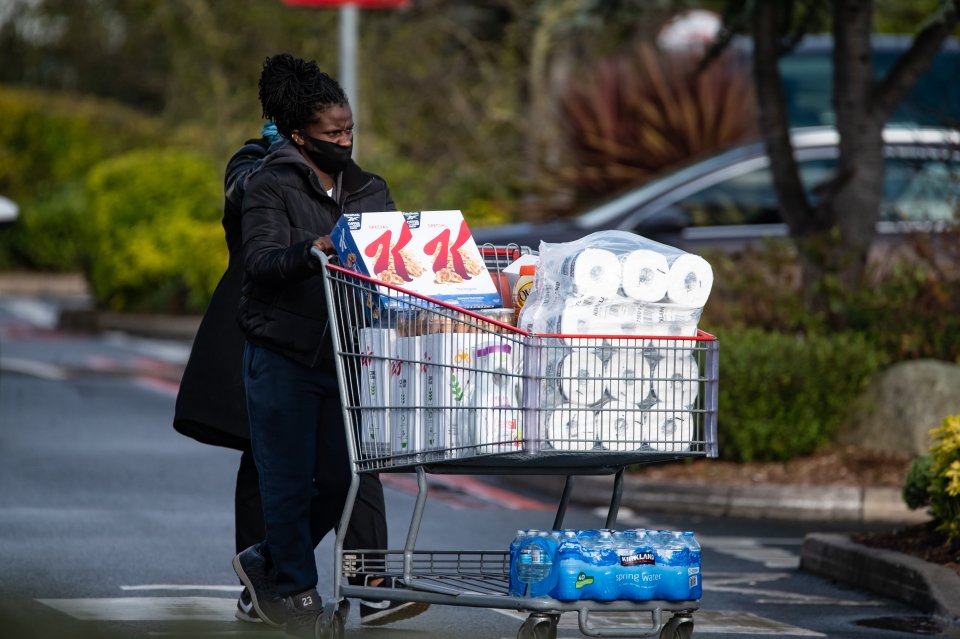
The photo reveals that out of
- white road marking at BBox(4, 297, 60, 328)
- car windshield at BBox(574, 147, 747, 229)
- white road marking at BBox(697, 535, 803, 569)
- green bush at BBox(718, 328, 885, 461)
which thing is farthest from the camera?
white road marking at BBox(4, 297, 60, 328)

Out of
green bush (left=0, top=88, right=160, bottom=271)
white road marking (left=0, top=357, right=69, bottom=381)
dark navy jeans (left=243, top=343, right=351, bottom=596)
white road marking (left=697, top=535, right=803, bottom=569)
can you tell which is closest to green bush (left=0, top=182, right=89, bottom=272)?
green bush (left=0, top=88, right=160, bottom=271)

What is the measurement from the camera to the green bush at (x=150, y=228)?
1878cm

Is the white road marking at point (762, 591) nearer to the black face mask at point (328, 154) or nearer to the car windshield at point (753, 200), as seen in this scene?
the black face mask at point (328, 154)

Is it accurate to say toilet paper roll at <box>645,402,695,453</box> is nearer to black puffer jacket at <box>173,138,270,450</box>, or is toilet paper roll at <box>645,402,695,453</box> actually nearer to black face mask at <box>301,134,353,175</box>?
black face mask at <box>301,134,353,175</box>

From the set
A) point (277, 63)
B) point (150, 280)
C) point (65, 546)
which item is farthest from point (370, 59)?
point (277, 63)

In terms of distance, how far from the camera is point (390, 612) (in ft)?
18.6

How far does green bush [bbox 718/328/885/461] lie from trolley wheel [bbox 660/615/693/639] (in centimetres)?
475

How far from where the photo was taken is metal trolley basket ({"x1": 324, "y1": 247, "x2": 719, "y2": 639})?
187 inches

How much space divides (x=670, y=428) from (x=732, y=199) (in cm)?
844

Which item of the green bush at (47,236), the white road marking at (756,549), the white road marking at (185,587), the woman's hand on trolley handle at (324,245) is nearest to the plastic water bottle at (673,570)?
the woman's hand on trolley handle at (324,245)

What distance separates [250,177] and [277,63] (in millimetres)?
374

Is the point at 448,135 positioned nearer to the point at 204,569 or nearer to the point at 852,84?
the point at 852,84

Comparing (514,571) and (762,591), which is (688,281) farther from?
(762,591)

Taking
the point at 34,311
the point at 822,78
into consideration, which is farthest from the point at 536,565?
the point at 34,311
